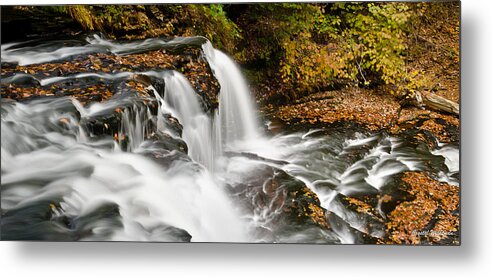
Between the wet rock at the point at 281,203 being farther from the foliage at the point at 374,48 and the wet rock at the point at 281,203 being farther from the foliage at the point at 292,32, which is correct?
the foliage at the point at 374,48

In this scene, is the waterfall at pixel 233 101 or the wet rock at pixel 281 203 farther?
the waterfall at pixel 233 101

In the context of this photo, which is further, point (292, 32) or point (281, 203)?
point (292, 32)

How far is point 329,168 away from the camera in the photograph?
3.13 metres

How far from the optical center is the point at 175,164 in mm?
3104

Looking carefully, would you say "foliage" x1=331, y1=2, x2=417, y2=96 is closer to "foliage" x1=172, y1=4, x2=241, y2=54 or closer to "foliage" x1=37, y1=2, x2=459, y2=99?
"foliage" x1=37, y1=2, x2=459, y2=99

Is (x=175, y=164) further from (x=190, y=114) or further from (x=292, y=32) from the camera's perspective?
(x=292, y=32)

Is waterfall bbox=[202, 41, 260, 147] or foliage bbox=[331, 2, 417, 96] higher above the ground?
foliage bbox=[331, 2, 417, 96]

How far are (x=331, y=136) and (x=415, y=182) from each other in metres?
0.52

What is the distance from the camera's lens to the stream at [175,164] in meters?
3.04

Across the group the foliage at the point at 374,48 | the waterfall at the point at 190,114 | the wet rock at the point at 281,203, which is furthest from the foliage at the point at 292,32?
the wet rock at the point at 281,203

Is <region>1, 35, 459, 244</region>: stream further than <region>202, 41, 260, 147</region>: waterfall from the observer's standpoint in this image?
No

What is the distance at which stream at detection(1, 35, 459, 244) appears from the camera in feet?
9.97

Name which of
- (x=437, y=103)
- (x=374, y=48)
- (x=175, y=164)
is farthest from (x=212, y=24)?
(x=437, y=103)

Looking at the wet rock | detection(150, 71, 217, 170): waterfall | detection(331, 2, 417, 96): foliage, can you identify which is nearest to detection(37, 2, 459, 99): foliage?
detection(331, 2, 417, 96): foliage
